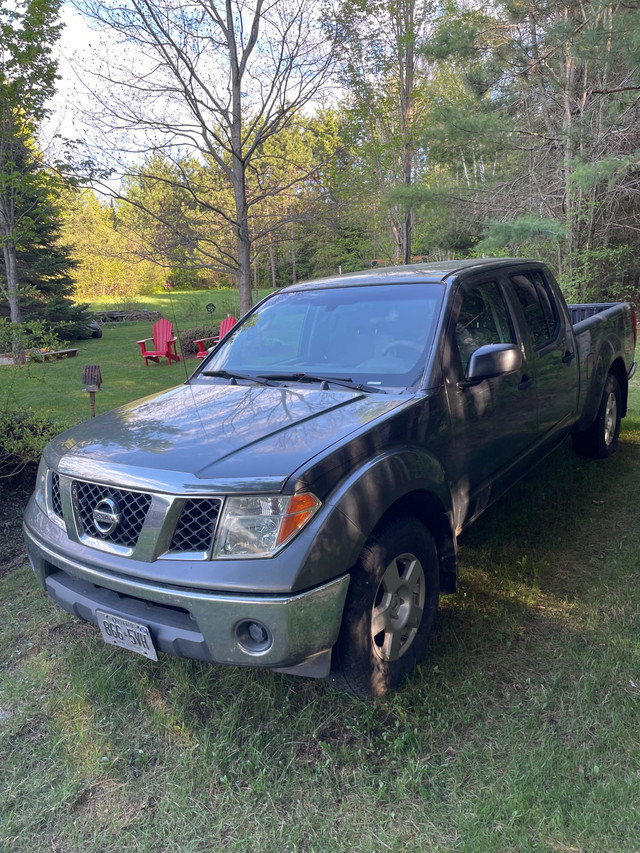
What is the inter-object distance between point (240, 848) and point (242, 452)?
53.7 inches

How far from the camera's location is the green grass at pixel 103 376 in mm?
7115

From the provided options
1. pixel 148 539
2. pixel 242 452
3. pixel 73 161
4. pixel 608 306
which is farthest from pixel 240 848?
pixel 73 161

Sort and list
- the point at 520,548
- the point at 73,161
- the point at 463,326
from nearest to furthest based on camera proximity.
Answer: the point at 463,326 < the point at 520,548 < the point at 73,161

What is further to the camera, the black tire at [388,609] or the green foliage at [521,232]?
the green foliage at [521,232]

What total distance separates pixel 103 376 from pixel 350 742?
11555mm

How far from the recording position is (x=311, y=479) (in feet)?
7.30

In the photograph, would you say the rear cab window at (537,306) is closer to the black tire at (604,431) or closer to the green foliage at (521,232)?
the black tire at (604,431)

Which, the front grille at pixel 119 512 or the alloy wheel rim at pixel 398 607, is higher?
the front grille at pixel 119 512

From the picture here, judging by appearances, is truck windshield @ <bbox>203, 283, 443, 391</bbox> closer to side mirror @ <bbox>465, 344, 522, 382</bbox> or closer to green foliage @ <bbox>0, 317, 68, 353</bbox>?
side mirror @ <bbox>465, 344, 522, 382</bbox>

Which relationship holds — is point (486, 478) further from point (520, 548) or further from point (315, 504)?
point (315, 504)

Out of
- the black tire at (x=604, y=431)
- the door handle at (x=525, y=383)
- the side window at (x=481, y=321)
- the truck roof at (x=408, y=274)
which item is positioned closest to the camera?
the side window at (x=481, y=321)

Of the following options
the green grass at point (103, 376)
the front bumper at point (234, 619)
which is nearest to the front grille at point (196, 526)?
the front bumper at point (234, 619)

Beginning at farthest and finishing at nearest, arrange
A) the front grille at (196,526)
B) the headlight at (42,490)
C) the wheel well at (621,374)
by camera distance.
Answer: the wheel well at (621,374) → the headlight at (42,490) → the front grille at (196,526)

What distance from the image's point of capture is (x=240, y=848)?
2061 mm
